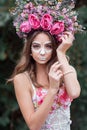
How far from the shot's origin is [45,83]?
4758 millimetres

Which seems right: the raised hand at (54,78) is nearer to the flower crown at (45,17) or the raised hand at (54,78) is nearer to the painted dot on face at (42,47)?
the painted dot on face at (42,47)

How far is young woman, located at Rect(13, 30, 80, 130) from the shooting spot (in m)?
4.46

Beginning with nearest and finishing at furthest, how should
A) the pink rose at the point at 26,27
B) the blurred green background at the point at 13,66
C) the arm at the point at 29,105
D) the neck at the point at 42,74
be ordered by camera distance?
1. the arm at the point at 29,105
2. the pink rose at the point at 26,27
3. the neck at the point at 42,74
4. the blurred green background at the point at 13,66

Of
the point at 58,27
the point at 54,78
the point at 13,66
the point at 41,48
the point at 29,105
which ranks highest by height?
the point at 58,27

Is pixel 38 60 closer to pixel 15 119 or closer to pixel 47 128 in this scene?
pixel 47 128

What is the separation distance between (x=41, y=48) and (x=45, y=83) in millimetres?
306

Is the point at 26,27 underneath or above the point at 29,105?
above

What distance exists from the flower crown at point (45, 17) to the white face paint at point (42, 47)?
93mm

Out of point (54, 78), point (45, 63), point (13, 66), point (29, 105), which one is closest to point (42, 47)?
point (45, 63)

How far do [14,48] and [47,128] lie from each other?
1.61 metres

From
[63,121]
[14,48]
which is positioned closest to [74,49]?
[14,48]

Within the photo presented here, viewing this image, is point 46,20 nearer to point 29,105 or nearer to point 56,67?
point 56,67

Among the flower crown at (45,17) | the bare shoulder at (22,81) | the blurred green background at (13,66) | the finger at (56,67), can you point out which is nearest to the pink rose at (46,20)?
the flower crown at (45,17)

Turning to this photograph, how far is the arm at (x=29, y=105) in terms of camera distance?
4431 millimetres
